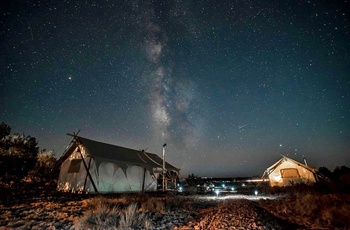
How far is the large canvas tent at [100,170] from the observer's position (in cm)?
1569

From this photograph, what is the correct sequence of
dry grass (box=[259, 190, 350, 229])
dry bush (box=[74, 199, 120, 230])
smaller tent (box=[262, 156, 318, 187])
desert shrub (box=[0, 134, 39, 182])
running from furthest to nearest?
smaller tent (box=[262, 156, 318, 187])
desert shrub (box=[0, 134, 39, 182])
dry grass (box=[259, 190, 350, 229])
dry bush (box=[74, 199, 120, 230])

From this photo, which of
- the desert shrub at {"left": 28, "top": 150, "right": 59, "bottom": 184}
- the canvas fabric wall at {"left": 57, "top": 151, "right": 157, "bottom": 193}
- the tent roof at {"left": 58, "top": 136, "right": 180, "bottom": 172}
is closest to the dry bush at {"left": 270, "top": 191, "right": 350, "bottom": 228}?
the canvas fabric wall at {"left": 57, "top": 151, "right": 157, "bottom": 193}

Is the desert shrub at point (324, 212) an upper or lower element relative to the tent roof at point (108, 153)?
lower

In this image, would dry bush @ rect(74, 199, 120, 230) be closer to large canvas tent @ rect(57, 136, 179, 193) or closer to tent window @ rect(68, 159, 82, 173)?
large canvas tent @ rect(57, 136, 179, 193)

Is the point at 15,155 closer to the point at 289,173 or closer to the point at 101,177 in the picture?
the point at 101,177

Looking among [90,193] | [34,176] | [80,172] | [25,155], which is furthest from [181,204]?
[25,155]

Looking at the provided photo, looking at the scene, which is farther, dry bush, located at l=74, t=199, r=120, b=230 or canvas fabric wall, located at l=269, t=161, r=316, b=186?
canvas fabric wall, located at l=269, t=161, r=316, b=186

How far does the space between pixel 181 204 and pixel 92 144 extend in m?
10.9

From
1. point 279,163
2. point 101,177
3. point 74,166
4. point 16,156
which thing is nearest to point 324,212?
point 101,177

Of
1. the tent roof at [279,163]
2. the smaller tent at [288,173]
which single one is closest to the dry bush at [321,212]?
the smaller tent at [288,173]

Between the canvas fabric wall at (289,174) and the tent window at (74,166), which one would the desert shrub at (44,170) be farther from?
the canvas fabric wall at (289,174)

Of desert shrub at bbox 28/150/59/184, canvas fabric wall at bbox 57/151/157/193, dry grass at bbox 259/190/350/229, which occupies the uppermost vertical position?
desert shrub at bbox 28/150/59/184

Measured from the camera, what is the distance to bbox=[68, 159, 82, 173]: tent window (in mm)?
16317

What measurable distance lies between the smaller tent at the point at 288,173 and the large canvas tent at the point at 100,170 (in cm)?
1803
